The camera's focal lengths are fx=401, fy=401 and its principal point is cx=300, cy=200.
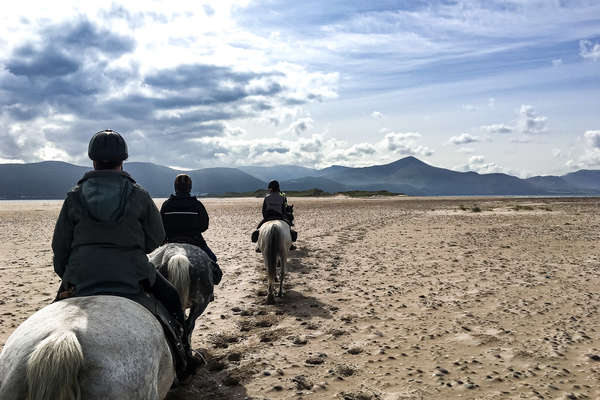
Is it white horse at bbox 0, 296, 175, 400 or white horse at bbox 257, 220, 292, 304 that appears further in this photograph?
white horse at bbox 257, 220, 292, 304

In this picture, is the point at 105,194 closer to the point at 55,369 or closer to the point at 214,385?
the point at 55,369

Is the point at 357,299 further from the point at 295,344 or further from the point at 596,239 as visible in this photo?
the point at 596,239

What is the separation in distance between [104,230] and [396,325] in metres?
6.62

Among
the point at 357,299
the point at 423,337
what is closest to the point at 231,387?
the point at 423,337

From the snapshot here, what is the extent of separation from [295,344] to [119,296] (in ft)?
14.8

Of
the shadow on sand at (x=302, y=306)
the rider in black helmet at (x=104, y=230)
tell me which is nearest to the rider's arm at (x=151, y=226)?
the rider in black helmet at (x=104, y=230)

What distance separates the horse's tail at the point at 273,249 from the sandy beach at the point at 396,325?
0.93m

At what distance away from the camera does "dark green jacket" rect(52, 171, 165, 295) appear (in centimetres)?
397

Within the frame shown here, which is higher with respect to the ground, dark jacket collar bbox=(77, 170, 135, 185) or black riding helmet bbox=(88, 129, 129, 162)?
black riding helmet bbox=(88, 129, 129, 162)

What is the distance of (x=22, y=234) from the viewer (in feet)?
83.9

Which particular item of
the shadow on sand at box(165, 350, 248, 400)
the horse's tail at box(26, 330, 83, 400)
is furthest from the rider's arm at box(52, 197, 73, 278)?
the shadow on sand at box(165, 350, 248, 400)

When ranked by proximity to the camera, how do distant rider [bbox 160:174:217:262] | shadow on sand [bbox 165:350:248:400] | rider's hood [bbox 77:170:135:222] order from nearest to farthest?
rider's hood [bbox 77:170:135:222] → shadow on sand [bbox 165:350:248:400] → distant rider [bbox 160:174:217:262]

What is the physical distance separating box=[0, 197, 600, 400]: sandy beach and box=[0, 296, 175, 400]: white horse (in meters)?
2.81

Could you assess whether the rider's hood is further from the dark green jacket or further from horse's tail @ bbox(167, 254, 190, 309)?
horse's tail @ bbox(167, 254, 190, 309)
